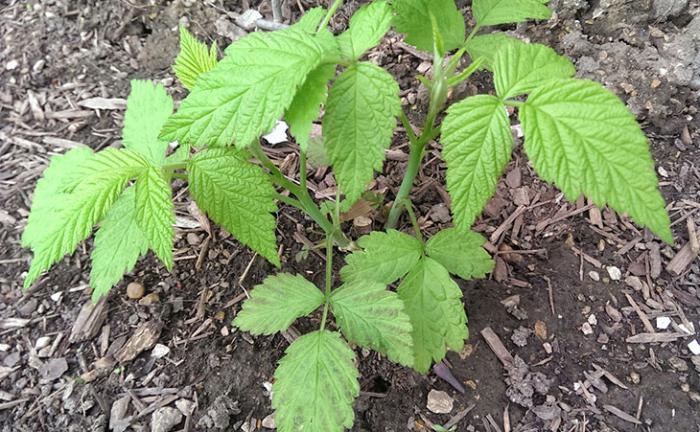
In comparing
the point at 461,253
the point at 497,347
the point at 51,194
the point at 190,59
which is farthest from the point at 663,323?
the point at 51,194

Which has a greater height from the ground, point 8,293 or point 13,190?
point 13,190

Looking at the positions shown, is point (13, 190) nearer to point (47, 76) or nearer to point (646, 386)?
point (47, 76)

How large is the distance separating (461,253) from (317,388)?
2.01 feet

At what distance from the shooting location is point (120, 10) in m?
2.66

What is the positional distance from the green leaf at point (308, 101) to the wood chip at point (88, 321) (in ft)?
4.05

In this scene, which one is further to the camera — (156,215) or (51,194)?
(51,194)

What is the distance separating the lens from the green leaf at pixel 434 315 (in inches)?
59.1

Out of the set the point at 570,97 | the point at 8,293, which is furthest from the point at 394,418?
the point at 8,293

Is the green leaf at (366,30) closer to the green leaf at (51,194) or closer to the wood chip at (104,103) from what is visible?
the green leaf at (51,194)


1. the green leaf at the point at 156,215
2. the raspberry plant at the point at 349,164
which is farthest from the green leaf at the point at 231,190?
the green leaf at the point at 156,215

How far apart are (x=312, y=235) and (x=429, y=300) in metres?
0.68

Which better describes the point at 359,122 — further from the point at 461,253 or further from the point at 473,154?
the point at 461,253

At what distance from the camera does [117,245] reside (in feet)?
4.93

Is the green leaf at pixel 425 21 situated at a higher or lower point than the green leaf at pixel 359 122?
Answer: higher
